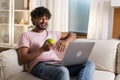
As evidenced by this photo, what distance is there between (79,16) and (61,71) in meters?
2.21

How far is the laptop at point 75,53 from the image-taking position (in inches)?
73.5

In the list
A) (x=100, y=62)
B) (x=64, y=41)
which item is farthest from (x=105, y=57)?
(x=64, y=41)

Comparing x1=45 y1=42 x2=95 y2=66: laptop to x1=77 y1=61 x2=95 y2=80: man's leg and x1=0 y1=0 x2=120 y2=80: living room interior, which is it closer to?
x1=77 y1=61 x2=95 y2=80: man's leg

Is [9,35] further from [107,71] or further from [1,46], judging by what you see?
[107,71]

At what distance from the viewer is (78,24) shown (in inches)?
153

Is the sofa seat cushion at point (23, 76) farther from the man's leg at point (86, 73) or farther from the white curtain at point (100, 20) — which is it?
the white curtain at point (100, 20)

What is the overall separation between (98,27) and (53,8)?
86 cm

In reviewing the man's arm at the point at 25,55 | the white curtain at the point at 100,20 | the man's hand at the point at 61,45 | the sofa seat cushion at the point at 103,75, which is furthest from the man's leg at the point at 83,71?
the white curtain at the point at 100,20

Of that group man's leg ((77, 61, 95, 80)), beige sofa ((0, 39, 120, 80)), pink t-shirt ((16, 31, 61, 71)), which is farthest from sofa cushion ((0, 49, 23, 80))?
man's leg ((77, 61, 95, 80))

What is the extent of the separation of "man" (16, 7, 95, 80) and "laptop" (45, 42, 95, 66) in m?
0.06

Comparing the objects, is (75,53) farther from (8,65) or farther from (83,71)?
(8,65)

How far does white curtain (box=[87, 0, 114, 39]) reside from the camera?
11.1ft

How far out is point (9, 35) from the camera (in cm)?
425

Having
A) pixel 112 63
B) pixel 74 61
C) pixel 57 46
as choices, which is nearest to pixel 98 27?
pixel 112 63
